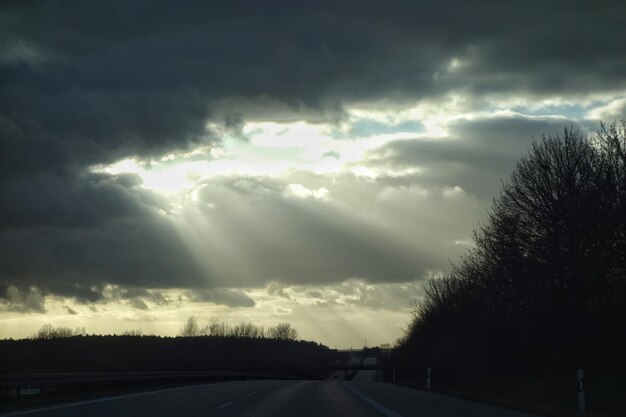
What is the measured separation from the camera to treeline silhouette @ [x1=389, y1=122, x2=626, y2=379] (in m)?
32.5

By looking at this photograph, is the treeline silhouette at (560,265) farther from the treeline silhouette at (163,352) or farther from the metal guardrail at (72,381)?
the treeline silhouette at (163,352)

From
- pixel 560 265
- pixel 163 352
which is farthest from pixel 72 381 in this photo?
pixel 163 352

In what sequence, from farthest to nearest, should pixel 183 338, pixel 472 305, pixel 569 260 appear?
pixel 183 338 → pixel 472 305 → pixel 569 260

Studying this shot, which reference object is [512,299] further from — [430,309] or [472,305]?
[430,309]

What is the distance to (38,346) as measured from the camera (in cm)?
12800

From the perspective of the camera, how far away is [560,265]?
34719mm

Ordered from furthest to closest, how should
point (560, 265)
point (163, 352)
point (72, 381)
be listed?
point (163, 352)
point (560, 265)
point (72, 381)

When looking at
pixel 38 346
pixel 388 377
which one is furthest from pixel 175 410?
pixel 38 346

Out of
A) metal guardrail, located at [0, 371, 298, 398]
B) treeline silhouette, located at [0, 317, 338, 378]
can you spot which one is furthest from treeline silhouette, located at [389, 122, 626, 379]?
treeline silhouette, located at [0, 317, 338, 378]

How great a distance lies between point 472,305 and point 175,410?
35.4 meters

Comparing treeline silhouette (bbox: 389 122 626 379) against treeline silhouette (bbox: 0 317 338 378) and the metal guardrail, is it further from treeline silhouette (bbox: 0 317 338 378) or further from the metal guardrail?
treeline silhouette (bbox: 0 317 338 378)

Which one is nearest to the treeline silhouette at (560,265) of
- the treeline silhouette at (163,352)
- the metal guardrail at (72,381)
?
the metal guardrail at (72,381)

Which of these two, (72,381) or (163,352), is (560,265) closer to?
(72,381)

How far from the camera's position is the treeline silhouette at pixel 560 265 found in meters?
32.5
